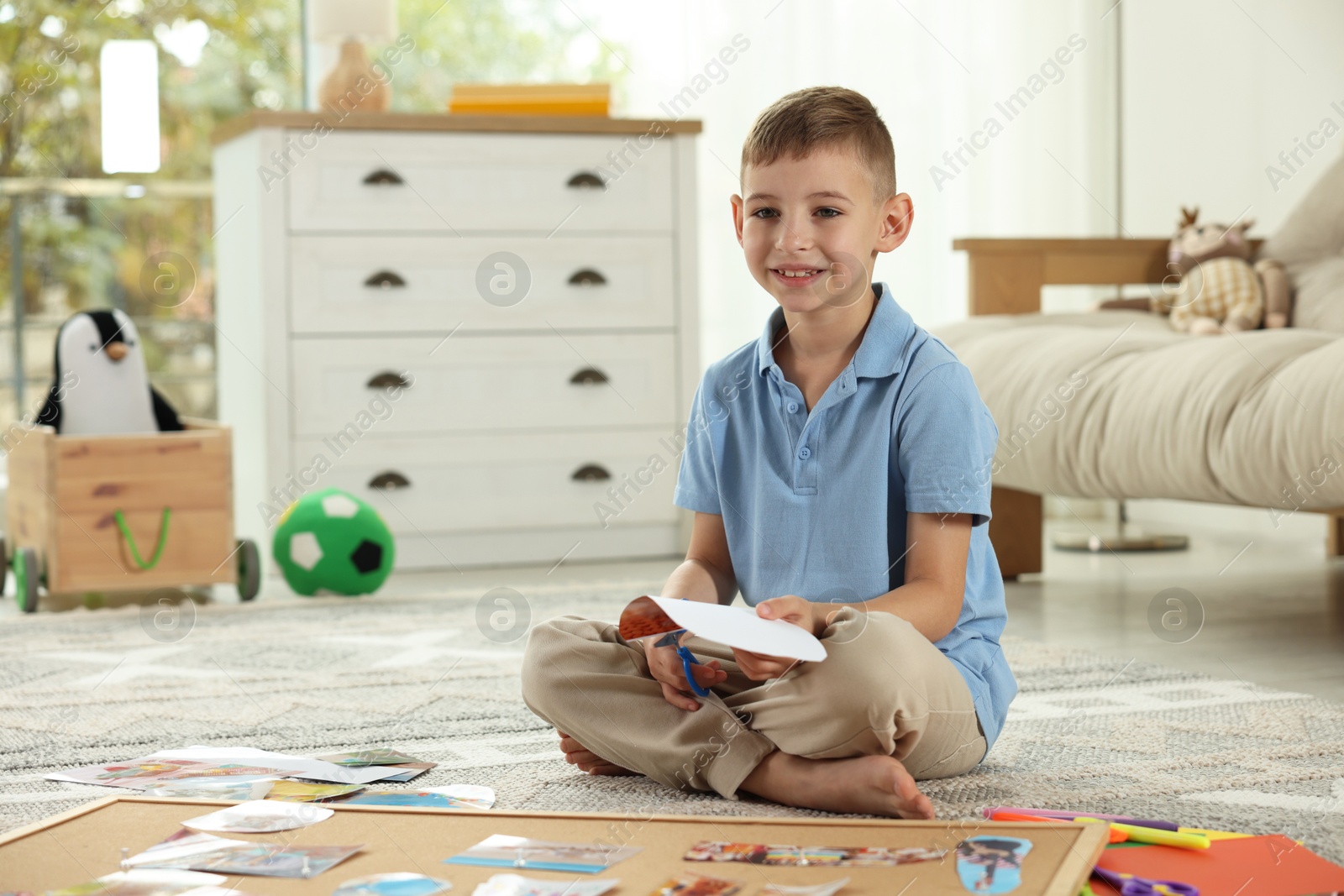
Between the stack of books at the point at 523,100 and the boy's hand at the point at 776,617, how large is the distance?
69.0 inches

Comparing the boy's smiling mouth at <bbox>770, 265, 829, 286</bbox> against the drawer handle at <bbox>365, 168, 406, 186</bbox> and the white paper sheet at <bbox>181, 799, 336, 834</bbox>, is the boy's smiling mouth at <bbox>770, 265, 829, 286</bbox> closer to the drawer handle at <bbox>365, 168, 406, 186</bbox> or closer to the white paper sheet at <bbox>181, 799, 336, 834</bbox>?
the white paper sheet at <bbox>181, 799, 336, 834</bbox>

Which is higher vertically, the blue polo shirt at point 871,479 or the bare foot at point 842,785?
the blue polo shirt at point 871,479

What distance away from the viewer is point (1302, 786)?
1.05 metres

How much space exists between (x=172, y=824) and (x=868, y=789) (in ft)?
1.48

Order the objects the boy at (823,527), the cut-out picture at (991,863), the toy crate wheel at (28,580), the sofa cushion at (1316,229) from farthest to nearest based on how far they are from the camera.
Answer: the sofa cushion at (1316,229) → the toy crate wheel at (28,580) → the boy at (823,527) → the cut-out picture at (991,863)

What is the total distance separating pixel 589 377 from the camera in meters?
2.53

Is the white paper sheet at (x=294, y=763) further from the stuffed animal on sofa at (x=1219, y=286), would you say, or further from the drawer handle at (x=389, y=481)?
the stuffed animal on sofa at (x=1219, y=286)

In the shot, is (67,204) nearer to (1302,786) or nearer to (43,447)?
(43,447)

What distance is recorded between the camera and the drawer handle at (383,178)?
2.42 metres

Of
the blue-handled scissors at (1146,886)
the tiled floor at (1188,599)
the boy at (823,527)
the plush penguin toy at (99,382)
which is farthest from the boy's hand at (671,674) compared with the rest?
the plush penguin toy at (99,382)

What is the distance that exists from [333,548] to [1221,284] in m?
1.41

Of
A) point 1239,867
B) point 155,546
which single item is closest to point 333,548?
point 155,546

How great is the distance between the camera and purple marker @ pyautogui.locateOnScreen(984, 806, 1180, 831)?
911 mm

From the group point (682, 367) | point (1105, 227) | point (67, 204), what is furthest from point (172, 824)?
point (1105, 227)
